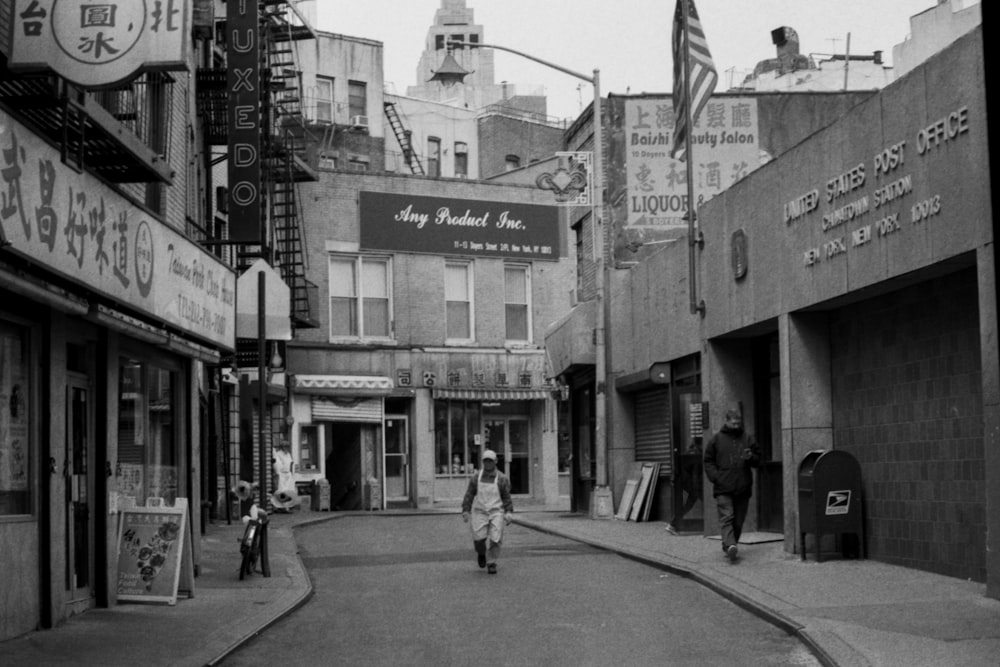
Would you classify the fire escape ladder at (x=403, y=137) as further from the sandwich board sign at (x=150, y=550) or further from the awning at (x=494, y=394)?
the sandwich board sign at (x=150, y=550)

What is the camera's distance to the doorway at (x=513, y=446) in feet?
137

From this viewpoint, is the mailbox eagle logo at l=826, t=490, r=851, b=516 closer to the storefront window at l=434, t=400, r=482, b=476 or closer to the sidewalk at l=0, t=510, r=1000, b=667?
the sidewalk at l=0, t=510, r=1000, b=667

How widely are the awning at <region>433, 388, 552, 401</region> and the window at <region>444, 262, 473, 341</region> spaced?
1760mm

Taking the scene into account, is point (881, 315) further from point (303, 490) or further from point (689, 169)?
point (303, 490)

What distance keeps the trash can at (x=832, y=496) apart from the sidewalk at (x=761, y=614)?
42 centimetres

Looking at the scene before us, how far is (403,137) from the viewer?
62.2 metres

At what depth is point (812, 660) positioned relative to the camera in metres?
10.0

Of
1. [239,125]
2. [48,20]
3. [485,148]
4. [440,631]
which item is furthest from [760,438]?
[485,148]

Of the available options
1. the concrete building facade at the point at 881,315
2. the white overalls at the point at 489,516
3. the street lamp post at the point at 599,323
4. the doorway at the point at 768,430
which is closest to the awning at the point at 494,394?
the street lamp post at the point at 599,323

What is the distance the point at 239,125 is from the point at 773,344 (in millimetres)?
10204

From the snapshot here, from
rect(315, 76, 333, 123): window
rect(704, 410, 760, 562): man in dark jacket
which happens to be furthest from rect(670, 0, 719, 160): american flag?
rect(315, 76, 333, 123): window

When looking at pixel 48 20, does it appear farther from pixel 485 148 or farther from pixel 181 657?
pixel 485 148

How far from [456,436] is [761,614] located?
95.1ft

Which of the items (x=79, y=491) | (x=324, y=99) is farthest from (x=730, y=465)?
(x=324, y=99)
